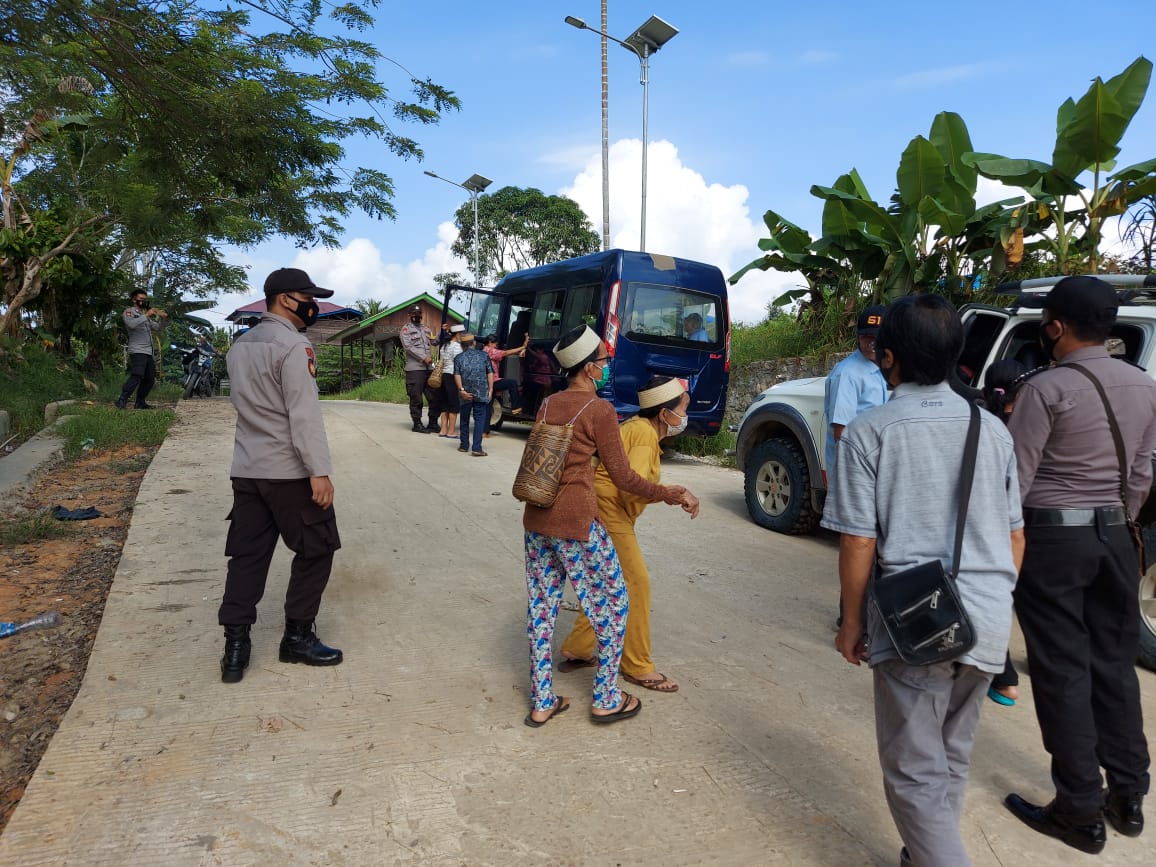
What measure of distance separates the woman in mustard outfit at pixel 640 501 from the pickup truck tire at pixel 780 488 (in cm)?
333

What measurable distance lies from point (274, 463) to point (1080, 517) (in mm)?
3154

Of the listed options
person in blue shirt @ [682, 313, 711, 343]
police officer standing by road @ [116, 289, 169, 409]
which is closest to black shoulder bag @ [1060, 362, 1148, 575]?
person in blue shirt @ [682, 313, 711, 343]

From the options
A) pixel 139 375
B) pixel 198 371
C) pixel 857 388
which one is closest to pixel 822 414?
pixel 857 388

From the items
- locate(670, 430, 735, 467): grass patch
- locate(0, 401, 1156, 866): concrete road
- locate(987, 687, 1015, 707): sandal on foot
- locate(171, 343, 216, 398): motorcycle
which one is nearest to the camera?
locate(0, 401, 1156, 866): concrete road

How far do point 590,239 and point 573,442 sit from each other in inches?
1342

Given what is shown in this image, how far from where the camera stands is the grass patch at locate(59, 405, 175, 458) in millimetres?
9156

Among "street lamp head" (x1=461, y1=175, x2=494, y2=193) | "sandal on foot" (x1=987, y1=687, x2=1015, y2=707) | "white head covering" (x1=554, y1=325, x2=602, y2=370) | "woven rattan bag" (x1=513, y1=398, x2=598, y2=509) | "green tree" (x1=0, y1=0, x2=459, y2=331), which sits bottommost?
"sandal on foot" (x1=987, y1=687, x2=1015, y2=707)

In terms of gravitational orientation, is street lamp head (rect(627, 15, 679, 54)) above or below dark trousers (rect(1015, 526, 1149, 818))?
above

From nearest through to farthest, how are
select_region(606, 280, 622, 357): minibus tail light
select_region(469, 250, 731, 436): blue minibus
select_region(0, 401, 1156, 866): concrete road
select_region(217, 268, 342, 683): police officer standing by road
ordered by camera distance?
1. select_region(0, 401, 1156, 866): concrete road
2. select_region(217, 268, 342, 683): police officer standing by road
3. select_region(606, 280, 622, 357): minibus tail light
4. select_region(469, 250, 731, 436): blue minibus

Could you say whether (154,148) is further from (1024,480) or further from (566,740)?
(1024,480)

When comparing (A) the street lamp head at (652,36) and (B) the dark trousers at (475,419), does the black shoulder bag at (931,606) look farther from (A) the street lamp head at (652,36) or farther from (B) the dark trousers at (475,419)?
(A) the street lamp head at (652,36)

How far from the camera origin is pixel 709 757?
9.89 ft

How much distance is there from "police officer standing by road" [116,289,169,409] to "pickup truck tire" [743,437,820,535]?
9.65m

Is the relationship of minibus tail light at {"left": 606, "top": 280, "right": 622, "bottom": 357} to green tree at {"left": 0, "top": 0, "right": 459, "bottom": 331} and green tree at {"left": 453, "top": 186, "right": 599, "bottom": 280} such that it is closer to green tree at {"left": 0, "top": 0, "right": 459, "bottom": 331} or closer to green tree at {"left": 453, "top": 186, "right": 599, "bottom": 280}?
green tree at {"left": 0, "top": 0, "right": 459, "bottom": 331}
